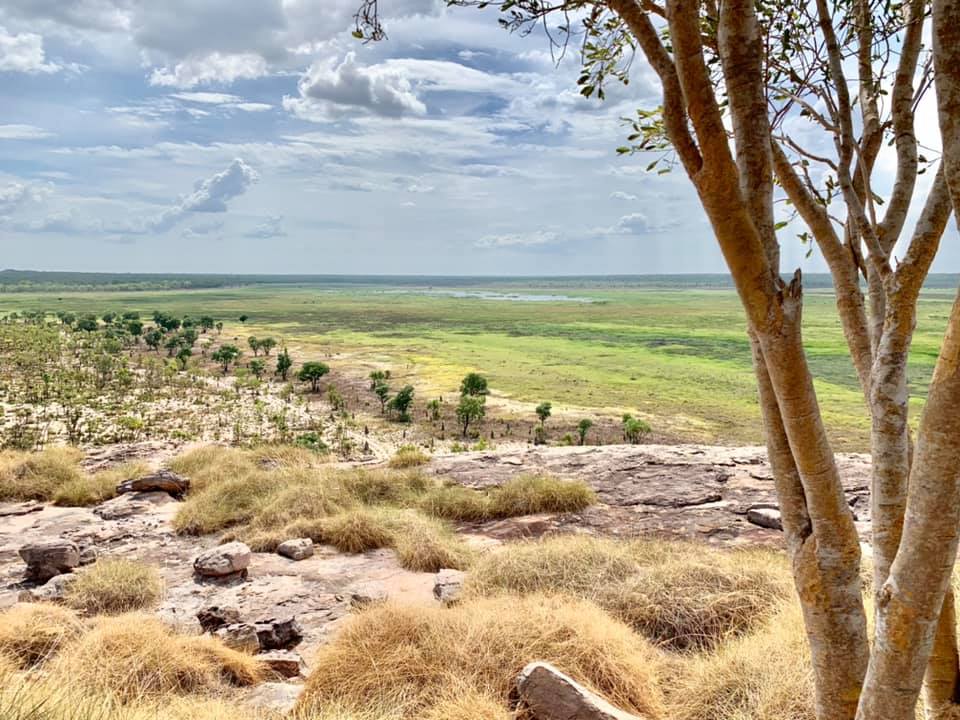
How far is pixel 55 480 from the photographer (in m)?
13.3

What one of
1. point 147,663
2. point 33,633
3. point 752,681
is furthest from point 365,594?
point 752,681

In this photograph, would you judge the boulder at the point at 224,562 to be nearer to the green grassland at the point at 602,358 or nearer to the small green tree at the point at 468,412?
the small green tree at the point at 468,412

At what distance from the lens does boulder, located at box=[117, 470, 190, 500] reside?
13.0 m

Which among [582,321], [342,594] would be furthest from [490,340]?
[342,594]

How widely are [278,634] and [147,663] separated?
171 cm

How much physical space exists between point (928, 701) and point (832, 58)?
345 cm

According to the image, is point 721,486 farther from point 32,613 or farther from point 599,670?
point 32,613

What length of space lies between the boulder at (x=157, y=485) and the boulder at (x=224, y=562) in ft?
15.9

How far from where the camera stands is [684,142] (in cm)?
272

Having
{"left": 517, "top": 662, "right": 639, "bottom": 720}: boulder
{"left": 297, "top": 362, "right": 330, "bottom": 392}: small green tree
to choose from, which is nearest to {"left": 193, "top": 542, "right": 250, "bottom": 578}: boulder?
{"left": 517, "top": 662, "right": 639, "bottom": 720}: boulder

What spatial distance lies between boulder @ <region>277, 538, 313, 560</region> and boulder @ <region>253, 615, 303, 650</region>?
7.40 feet

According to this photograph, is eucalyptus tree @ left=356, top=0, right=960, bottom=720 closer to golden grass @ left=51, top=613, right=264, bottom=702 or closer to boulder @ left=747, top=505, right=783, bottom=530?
golden grass @ left=51, top=613, right=264, bottom=702

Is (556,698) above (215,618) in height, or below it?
above

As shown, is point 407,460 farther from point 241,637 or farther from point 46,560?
point 241,637
